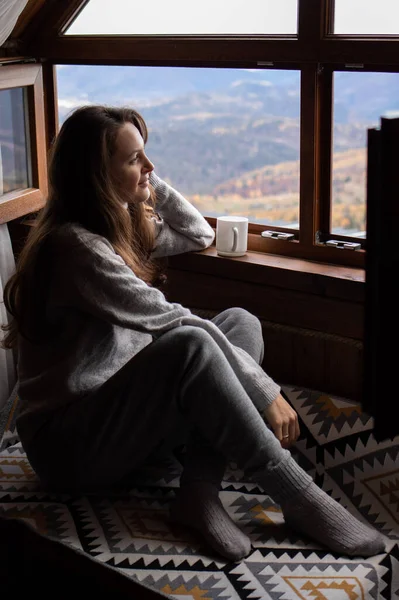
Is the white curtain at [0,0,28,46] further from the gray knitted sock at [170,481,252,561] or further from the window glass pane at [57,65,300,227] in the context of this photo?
the gray knitted sock at [170,481,252,561]

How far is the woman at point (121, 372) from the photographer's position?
1.68 metres

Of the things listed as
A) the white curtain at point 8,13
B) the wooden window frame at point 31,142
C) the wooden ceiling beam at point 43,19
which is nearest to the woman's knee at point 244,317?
the wooden window frame at point 31,142

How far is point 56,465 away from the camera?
1.81m

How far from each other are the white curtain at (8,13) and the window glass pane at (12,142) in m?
0.21

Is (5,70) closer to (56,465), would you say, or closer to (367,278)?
(56,465)

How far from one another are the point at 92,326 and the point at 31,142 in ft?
3.17

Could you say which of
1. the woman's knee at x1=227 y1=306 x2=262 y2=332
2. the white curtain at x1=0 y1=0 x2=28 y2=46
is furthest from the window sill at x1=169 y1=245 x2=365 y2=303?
the white curtain at x1=0 y1=0 x2=28 y2=46

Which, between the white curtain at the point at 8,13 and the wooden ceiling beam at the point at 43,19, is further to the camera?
the wooden ceiling beam at the point at 43,19

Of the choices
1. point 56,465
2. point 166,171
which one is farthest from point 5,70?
point 56,465

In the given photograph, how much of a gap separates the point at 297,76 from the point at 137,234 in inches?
23.4

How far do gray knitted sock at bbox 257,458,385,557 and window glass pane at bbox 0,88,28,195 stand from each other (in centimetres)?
125

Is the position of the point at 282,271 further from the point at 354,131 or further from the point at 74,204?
the point at 74,204

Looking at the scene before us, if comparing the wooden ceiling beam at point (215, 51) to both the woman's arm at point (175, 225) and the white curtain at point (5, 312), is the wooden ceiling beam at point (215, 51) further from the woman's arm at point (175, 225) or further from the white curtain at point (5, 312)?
the white curtain at point (5, 312)

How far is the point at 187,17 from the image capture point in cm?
232
